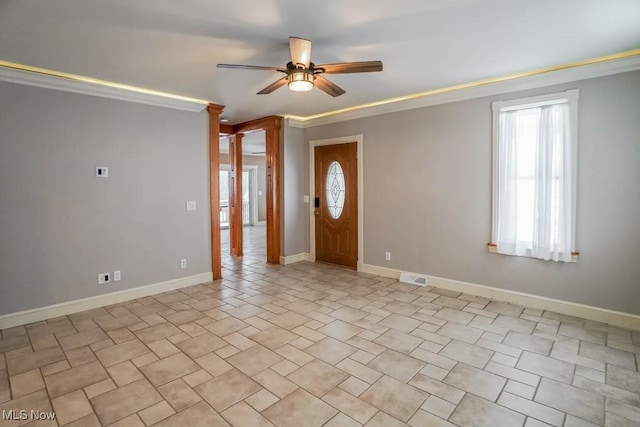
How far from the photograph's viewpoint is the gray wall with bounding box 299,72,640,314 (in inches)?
130

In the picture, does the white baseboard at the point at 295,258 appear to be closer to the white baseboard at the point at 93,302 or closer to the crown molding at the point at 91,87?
the white baseboard at the point at 93,302

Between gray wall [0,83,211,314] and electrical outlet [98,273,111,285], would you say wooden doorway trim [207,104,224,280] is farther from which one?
electrical outlet [98,273,111,285]

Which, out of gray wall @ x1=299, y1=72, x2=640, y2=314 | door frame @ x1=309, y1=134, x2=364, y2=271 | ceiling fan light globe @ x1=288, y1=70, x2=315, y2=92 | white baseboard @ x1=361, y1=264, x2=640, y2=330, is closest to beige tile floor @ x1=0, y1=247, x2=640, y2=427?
white baseboard @ x1=361, y1=264, x2=640, y2=330

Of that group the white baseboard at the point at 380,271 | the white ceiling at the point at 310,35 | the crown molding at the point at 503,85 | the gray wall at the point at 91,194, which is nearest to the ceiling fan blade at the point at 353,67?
the white ceiling at the point at 310,35

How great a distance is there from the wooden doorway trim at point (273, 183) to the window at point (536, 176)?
3488mm

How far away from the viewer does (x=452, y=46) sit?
9.68ft

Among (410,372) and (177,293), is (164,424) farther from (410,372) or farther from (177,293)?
(177,293)

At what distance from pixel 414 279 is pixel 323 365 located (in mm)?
2556

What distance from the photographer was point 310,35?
8.77 ft

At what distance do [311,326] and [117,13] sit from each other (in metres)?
3.09

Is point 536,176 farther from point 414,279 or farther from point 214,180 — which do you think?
point 214,180

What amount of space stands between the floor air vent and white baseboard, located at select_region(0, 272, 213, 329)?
2.92 m

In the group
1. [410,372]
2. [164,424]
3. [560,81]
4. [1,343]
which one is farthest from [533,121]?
[1,343]

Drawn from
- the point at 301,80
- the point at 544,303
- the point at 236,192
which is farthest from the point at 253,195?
the point at 544,303
